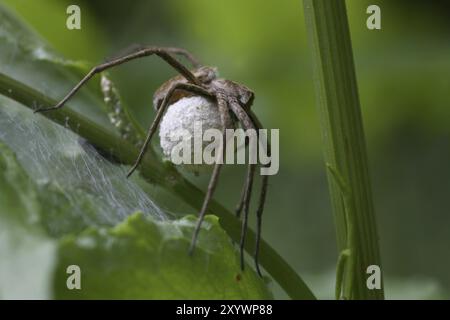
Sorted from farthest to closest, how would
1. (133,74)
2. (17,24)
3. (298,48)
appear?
(133,74), (298,48), (17,24)

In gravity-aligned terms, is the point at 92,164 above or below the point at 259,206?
above

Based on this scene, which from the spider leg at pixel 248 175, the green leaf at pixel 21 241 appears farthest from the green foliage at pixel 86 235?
the spider leg at pixel 248 175

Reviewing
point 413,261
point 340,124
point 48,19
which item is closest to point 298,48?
point 48,19

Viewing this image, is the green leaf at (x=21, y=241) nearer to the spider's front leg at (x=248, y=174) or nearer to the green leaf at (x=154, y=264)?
the green leaf at (x=154, y=264)

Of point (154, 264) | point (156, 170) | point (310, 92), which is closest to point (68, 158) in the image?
point (156, 170)

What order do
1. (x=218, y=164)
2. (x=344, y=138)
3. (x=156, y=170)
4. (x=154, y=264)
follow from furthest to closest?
(x=156, y=170)
(x=218, y=164)
(x=344, y=138)
(x=154, y=264)

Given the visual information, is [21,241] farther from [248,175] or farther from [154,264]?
[248,175]

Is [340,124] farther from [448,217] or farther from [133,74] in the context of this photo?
[448,217]
